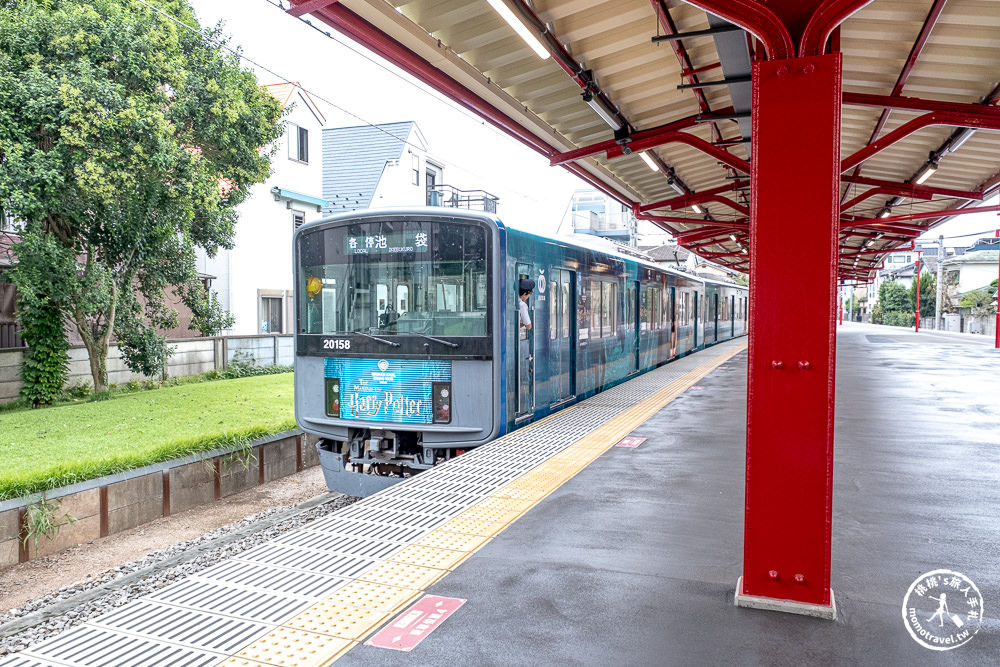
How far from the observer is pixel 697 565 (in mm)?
3617

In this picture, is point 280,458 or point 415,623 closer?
point 415,623

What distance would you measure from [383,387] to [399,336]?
553 mm

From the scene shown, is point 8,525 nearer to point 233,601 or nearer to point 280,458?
point 280,458

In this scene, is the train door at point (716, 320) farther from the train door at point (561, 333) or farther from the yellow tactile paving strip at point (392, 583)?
the yellow tactile paving strip at point (392, 583)

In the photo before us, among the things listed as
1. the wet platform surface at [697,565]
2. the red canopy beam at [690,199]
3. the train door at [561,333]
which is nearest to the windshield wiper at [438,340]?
the wet platform surface at [697,565]

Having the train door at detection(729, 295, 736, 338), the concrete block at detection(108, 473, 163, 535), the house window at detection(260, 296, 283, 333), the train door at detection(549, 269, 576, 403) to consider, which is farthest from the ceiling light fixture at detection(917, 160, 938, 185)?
the train door at detection(729, 295, 736, 338)

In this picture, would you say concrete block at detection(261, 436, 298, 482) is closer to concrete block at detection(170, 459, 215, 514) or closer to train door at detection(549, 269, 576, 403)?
concrete block at detection(170, 459, 215, 514)

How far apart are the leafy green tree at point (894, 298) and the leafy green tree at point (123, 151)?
6102 cm

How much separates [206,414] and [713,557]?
28.1 ft

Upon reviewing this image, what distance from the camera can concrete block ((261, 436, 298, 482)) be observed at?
361 inches

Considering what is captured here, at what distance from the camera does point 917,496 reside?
492cm

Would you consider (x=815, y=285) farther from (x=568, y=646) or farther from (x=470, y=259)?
(x=470, y=259)

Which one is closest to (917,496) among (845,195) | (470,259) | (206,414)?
(470,259)

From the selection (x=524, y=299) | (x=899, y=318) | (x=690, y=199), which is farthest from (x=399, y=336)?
(x=899, y=318)
